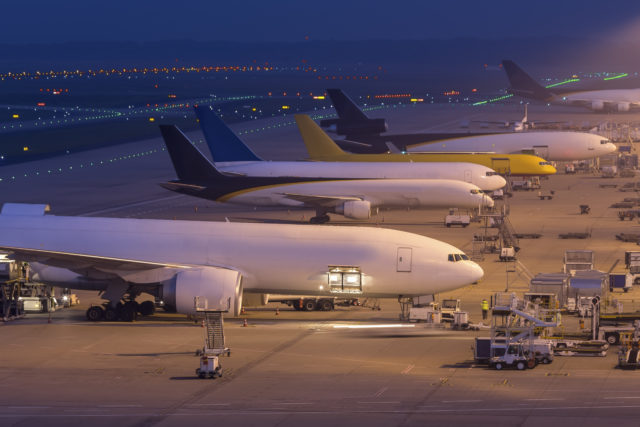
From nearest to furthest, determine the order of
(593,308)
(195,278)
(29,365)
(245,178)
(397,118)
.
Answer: (29,365), (593,308), (195,278), (245,178), (397,118)

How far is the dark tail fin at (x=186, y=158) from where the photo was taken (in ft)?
247

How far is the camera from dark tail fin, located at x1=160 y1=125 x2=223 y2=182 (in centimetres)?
7519

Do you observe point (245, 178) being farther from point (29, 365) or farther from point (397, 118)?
point (397, 118)

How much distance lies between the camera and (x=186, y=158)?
250 ft

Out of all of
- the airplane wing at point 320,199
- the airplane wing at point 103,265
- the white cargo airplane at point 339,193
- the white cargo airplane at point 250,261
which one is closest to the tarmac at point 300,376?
the white cargo airplane at point 250,261

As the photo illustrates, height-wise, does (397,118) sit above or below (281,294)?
above

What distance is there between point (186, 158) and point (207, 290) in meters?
31.8

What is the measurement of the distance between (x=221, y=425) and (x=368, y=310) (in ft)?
65.7

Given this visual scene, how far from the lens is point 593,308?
42.6 meters

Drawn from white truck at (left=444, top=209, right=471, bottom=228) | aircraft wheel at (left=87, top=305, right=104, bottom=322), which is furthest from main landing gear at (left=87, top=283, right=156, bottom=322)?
white truck at (left=444, top=209, right=471, bottom=228)

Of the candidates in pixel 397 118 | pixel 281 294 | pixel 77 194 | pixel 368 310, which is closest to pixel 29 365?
pixel 281 294

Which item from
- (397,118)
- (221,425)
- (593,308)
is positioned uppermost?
(397,118)

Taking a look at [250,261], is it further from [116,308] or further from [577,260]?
[577,260]

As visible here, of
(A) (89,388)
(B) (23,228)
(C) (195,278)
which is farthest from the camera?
(B) (23,228)
